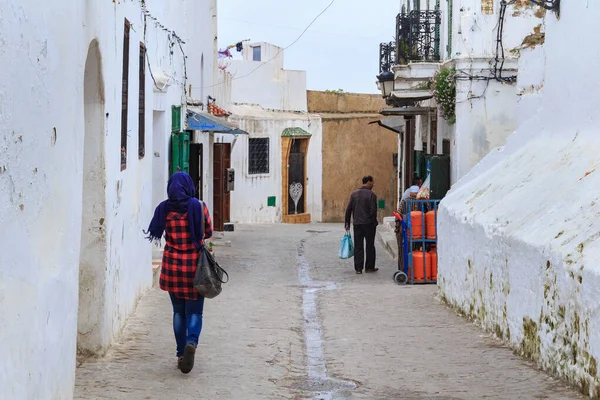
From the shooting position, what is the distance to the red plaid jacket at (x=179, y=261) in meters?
7.91

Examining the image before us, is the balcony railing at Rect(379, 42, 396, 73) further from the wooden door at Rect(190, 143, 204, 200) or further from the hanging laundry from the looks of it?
the hanging laundry

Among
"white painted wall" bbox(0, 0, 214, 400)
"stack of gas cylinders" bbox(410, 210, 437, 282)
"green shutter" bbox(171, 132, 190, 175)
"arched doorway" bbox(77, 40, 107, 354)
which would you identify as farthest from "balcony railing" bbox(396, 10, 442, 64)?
"arched doorway" bbox(77, 40, 107, 354)

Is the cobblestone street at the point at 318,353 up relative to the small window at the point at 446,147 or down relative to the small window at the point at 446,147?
down

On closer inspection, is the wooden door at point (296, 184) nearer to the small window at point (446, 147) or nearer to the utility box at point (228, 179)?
the utility box at point (228, 179)

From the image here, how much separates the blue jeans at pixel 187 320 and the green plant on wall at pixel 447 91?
10396mm

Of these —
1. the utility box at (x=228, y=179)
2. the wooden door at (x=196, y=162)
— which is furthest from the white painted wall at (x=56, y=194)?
the utility box at (x=228, y=179)

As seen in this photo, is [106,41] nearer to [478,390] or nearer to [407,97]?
[478,390]

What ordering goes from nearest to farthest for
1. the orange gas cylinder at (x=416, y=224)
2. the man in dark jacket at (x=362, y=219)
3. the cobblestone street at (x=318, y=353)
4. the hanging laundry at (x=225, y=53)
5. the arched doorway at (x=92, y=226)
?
the cobblestone street at (x=318, y=353)
the arched doorway at (x=92, y=226)
the orange gas cylinder at (x=416, y=224)
the man in dark jacket at (x=362, y=219)
the hanging laundry at (x=225, y=53)

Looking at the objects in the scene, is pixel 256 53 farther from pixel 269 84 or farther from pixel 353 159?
pixel 353 159

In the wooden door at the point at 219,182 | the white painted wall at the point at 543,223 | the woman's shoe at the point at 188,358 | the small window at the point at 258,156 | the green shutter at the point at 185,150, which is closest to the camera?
the white painted wall at the point at 543,223

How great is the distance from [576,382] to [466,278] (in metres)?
3.99

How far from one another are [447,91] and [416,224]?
430cm

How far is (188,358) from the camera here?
25.7 ft

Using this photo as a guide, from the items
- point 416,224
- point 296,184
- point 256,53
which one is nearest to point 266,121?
point 296,184
